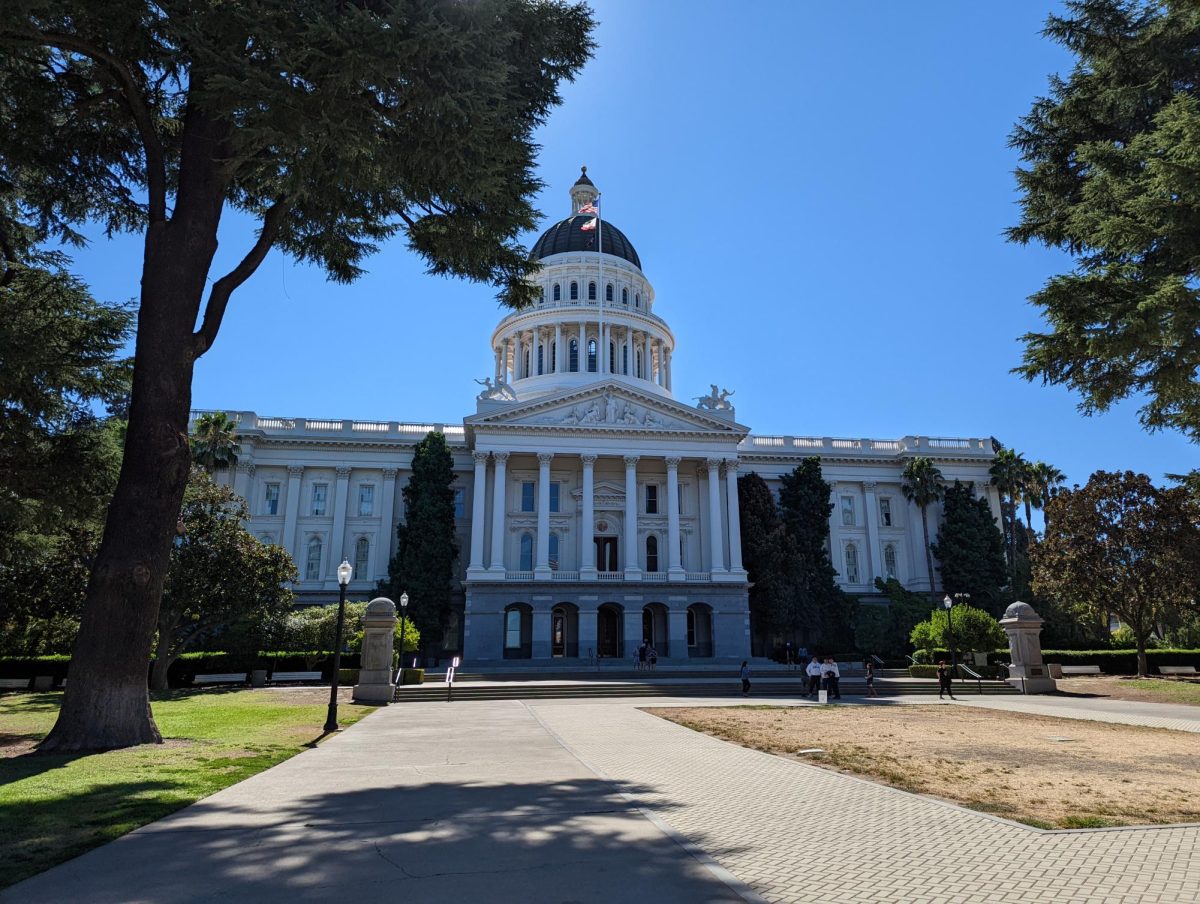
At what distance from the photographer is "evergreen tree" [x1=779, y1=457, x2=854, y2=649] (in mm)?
53500

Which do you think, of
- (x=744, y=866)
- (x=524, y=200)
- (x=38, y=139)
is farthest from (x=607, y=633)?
(x=744, y=866)

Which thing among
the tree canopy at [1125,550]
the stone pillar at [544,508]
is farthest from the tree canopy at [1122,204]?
the stone pillar at [544,508]

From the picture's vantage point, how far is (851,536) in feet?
201

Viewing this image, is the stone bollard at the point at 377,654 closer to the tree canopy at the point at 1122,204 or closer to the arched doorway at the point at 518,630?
the tree canopy at the point at 1122,204

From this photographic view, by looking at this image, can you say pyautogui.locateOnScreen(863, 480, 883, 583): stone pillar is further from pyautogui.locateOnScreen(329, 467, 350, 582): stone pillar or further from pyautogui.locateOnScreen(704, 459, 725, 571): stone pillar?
pyautogui.locateOnScreen(329, 467, 350, 582): stone pillar

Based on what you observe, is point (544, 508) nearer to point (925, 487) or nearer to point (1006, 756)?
point (925, 487)

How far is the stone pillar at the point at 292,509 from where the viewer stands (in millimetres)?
54750

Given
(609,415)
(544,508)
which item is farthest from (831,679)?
(609,415)

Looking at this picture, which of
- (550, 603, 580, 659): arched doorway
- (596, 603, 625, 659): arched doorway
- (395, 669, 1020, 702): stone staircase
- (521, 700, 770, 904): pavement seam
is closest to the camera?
(521, 700, 770, 904): pavement seam

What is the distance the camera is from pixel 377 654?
25.7 metres

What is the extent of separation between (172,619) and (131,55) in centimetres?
2329

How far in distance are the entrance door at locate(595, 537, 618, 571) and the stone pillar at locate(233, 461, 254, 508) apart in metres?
25.1

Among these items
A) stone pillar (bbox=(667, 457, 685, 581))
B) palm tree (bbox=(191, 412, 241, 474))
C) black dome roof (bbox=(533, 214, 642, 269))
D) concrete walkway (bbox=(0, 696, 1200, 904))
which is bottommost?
concrete walkway (bbox=(0, 696, 1200, 904))

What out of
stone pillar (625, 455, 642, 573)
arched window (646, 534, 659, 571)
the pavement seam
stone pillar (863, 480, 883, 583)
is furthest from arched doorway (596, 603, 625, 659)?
the pavement seam
